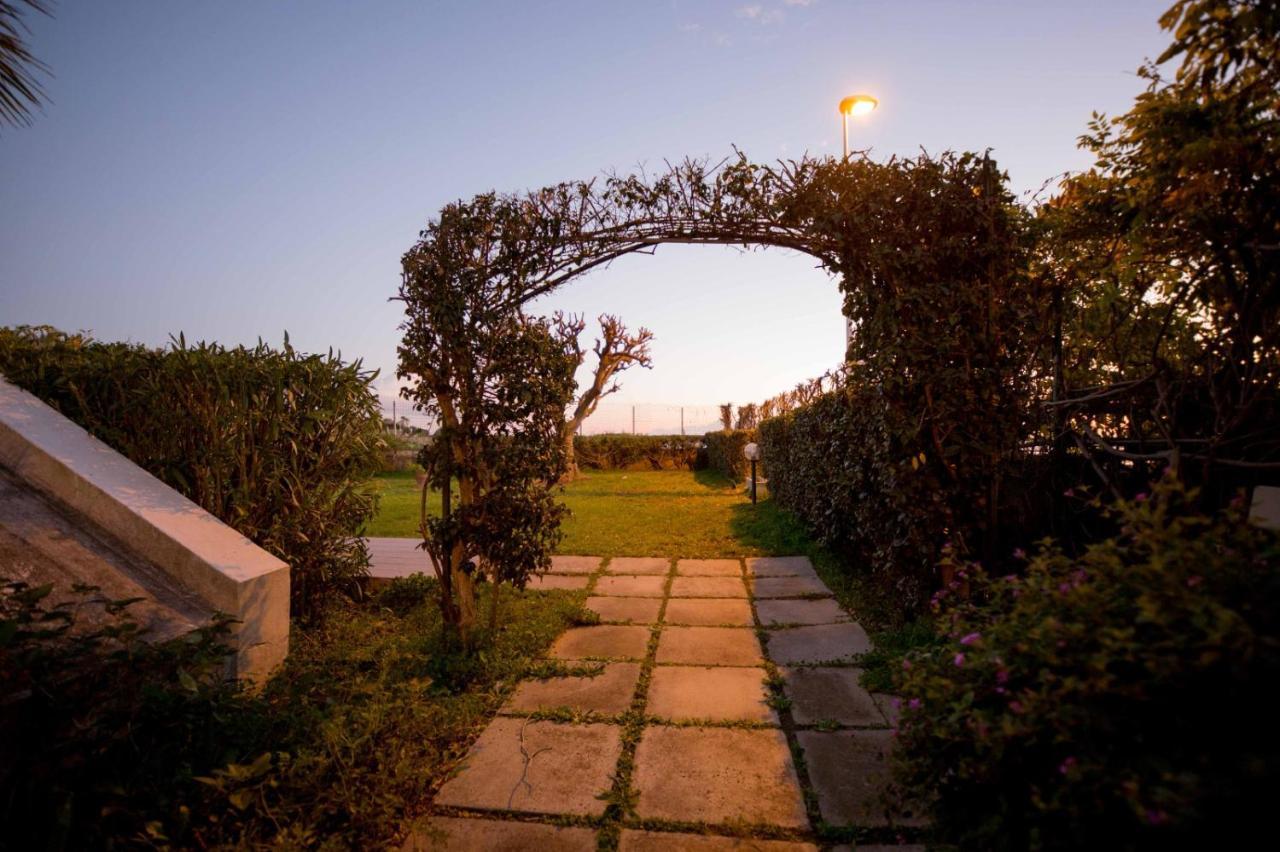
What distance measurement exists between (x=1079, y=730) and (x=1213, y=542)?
0.63 m

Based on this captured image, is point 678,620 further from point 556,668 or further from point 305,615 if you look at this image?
point 305,615

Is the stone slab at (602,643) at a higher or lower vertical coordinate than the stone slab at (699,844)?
lower

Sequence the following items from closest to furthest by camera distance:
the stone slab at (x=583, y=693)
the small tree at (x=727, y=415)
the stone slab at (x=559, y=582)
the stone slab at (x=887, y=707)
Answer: the stone slab at (x=887, y=707) → the stone slab at (x=583, y=693) → the stone slab at (x=559, y=582) → the small tree at (x=727, y=415)

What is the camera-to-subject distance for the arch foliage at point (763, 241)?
350 cm

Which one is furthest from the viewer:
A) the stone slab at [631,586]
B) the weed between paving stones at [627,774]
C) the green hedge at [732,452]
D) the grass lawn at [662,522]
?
the green hedge at [732,452]

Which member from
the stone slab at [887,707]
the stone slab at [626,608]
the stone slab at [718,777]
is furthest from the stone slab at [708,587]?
the stone slab at [718,777]

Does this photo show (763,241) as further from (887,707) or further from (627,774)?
(627,774)

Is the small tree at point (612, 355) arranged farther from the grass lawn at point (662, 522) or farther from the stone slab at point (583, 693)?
the stone slab at point (583, 693)

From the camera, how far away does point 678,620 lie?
14.3 ft

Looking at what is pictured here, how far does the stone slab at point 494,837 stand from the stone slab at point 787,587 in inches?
126

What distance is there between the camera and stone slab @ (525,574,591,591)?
5.24m

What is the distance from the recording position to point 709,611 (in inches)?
180

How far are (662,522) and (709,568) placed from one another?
2.87 m

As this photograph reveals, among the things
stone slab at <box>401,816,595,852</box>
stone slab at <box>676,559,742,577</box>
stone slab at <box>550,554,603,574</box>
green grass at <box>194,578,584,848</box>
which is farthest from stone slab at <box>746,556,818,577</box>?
stone slab at <box>401,816,595,852</box>
